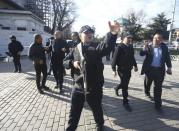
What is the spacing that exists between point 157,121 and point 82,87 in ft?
7.00

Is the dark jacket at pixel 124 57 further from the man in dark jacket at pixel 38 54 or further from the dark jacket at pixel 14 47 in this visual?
the dark jacket at pixel 14 47

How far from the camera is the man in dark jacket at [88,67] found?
4.00 meters

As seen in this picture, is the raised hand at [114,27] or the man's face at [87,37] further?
the man's face at [87,37]

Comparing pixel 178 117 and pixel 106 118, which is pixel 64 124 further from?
pixel 178 117

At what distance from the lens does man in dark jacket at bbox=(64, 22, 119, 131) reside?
13.1 feet

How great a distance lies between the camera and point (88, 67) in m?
4.02

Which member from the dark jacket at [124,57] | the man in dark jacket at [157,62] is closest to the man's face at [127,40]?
the dark jacket at [124,57]

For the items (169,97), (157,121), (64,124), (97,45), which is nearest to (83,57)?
(97,45)

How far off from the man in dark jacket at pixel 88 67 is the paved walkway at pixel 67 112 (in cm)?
89

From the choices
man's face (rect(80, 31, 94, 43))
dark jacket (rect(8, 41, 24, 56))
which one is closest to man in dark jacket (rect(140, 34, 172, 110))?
man's face (rect(80, 31, 94, 43))

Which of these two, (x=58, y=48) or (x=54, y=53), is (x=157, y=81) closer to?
(x=58, y=48)

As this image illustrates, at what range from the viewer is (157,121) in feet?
17.5

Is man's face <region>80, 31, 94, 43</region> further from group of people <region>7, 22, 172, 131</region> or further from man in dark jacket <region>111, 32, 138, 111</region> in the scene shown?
man in dark jacket <region>111, 32, 138, 111</region>

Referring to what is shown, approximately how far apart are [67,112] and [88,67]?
7.71ft
